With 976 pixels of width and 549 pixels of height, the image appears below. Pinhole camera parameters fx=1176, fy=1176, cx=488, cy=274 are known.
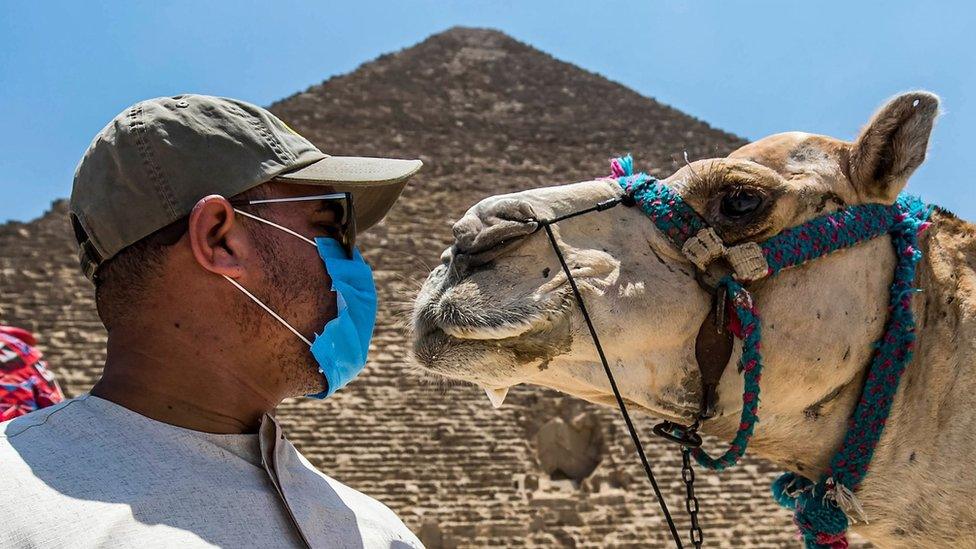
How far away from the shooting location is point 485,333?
172cm

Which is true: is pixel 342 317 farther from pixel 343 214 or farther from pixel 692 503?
pixel 692 503

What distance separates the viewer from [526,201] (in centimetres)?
183

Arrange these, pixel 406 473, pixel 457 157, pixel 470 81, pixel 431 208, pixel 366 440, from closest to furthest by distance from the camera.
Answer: pixel 406 473
pixel 366 440
pixel 431 208
pixel 457 157
pixel 470 81

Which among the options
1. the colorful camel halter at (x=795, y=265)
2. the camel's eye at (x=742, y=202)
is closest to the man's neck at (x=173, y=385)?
the colorful camel halter at (x=795, y=265)

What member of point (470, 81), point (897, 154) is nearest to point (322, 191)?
point (897, 154)

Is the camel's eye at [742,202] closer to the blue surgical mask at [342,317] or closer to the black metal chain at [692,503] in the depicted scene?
the black metal chain at [692,503]

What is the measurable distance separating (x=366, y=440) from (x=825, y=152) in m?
32.5

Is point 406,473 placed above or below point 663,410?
below

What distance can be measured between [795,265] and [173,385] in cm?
96

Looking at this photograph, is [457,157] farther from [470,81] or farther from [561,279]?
[561,279]

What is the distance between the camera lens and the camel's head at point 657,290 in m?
1.75

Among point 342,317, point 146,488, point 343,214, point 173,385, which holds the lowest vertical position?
point 146,488

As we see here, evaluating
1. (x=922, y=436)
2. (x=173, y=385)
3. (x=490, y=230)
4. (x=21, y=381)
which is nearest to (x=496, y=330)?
(x=490, y=230)

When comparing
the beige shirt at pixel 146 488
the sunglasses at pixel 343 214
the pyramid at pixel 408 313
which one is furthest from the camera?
the pyramid at pixel 408 313
